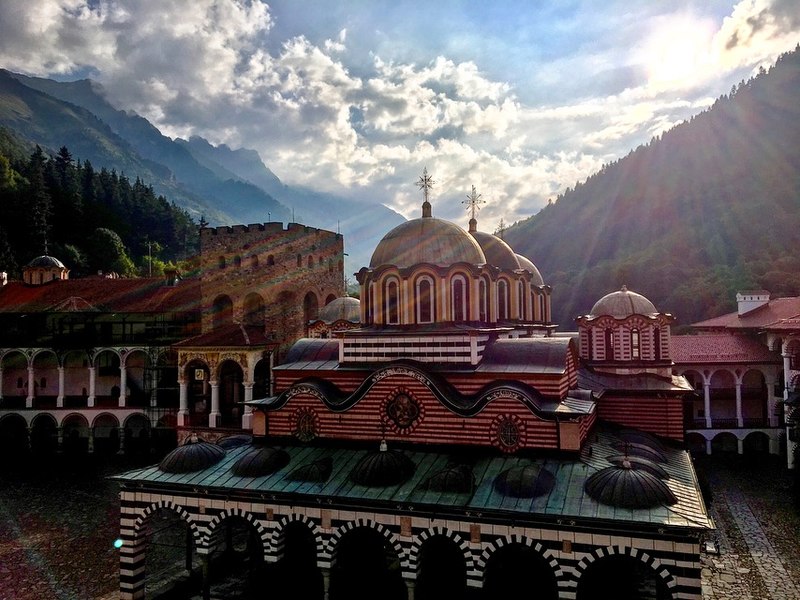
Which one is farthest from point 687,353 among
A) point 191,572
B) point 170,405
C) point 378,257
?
point 170,405

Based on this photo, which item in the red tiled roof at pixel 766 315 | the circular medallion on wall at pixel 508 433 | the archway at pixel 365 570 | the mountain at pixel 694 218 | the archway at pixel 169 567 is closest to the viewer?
the circular medallion on wall at pixel 508 433

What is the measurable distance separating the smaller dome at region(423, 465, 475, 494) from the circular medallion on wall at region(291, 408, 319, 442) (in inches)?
175

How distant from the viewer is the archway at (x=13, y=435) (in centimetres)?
3326

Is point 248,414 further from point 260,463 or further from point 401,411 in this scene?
point 401,411

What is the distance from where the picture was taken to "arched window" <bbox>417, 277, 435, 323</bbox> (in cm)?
1725

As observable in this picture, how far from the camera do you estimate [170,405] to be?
32938 millimetres

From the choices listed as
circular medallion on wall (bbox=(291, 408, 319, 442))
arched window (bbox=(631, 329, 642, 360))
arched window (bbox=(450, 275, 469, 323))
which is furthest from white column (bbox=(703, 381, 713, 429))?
circular medallion on wall (bbox=(291, 408, 319, 442))

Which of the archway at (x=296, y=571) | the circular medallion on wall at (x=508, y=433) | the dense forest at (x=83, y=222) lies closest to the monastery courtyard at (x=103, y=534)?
the archway at (x=296, y=571)

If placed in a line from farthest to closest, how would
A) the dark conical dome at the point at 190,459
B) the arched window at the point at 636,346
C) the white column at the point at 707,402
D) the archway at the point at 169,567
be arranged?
the white column at the point at 707,402, the arched window at the point at 636,346, the dark conical dome at the point at 190,459, the archway at the point at 169,567

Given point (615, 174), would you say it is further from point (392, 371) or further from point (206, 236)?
point (392, 371)

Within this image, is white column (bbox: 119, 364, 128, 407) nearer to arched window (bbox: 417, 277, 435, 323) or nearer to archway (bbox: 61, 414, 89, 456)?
archway (bbox: 61, 414, 89, 456)

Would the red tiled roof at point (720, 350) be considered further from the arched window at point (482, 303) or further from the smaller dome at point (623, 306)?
the arched window at point (482, 303)

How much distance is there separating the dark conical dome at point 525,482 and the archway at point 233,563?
6411mm

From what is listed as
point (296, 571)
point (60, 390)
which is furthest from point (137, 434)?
point (296, 571)
